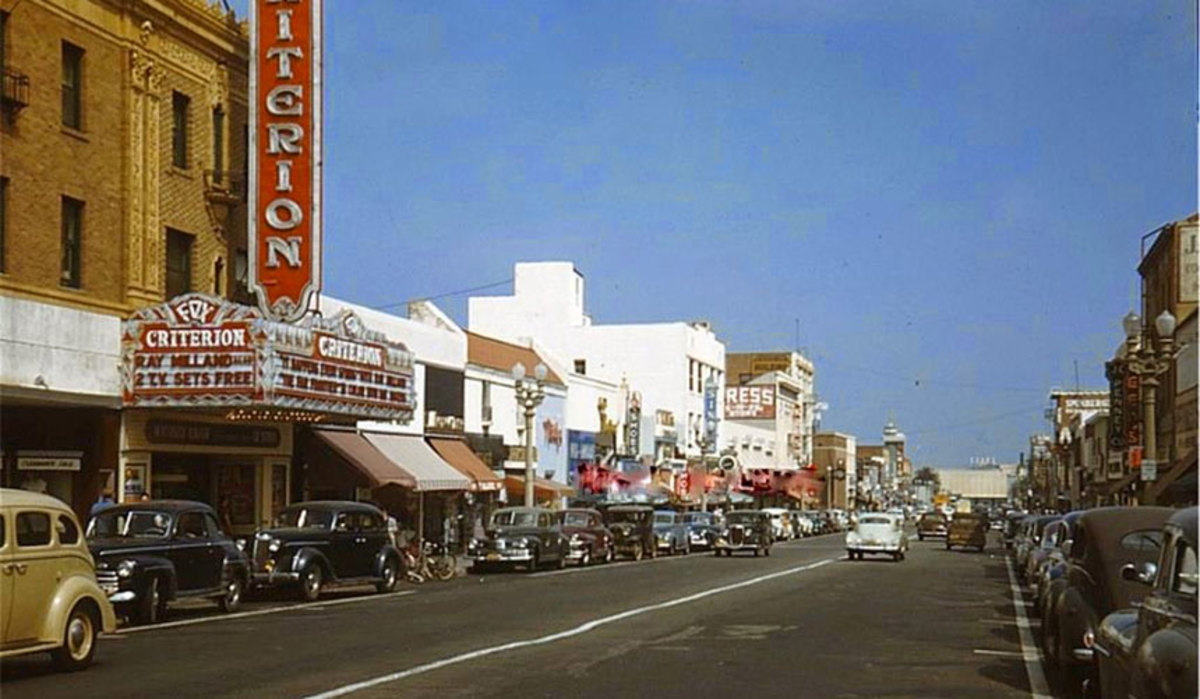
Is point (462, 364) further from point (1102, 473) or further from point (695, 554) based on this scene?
point (1102, 473)

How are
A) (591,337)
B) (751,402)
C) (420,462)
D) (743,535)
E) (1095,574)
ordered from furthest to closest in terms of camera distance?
(751,402)
(591,337)
(743,535)
(420,462)
(1095,574)

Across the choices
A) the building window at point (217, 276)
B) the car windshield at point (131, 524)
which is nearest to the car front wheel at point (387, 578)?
the car windshield at point (131, 524)

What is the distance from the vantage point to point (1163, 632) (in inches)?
349

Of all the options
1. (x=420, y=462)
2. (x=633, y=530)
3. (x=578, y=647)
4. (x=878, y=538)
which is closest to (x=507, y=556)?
(x=420, y=462)

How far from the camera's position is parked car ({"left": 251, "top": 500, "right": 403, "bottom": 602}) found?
26328mm

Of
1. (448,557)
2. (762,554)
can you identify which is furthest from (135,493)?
(762,554)

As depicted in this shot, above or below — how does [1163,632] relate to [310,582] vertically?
above

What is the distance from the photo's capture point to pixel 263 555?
2636cm

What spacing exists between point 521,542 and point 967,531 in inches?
1231

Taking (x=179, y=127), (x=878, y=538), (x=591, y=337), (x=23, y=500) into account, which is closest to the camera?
(x=23, y=500)

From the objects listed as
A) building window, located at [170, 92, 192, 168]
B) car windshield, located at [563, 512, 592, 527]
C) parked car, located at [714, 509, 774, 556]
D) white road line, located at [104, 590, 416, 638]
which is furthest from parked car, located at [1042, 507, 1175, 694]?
parked car, located at [714, 509, 774, 556]

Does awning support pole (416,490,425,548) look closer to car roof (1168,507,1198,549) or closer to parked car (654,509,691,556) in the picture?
parked car (654,509,691,556)

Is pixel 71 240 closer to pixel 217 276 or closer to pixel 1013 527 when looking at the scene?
pixel 217 276

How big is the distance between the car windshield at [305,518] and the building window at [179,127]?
9712 millimetres
